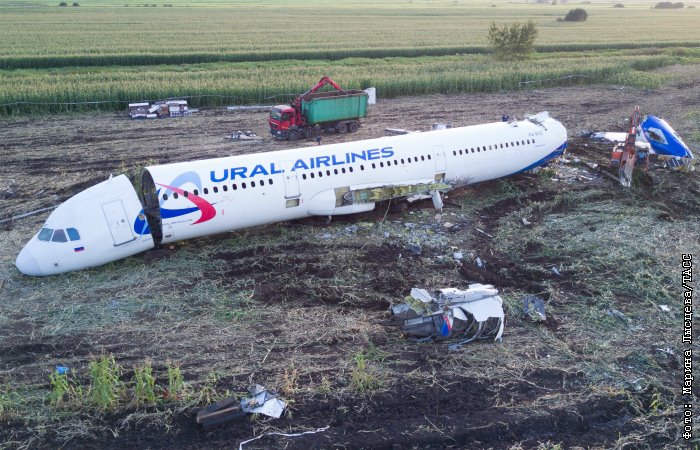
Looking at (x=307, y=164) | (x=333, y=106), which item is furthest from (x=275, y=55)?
(x=307, y=164)

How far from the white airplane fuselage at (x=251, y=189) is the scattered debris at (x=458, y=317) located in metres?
8.49

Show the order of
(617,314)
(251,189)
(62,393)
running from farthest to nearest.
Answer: (251,189) < (617,314) < (62,393)

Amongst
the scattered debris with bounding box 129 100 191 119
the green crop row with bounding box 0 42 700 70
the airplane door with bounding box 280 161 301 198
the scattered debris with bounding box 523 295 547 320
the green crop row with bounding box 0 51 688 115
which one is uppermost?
the green crop row with bounding box 0 42 700 70

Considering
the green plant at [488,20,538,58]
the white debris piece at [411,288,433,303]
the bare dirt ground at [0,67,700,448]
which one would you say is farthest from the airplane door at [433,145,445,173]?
the green plant at [488,20,538,58]

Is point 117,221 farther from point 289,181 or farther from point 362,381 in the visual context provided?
point 362,381

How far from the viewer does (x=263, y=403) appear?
15.4 meters

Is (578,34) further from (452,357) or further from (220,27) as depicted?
(452,357)

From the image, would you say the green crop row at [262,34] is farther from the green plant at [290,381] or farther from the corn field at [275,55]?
the green plant at [290,381]

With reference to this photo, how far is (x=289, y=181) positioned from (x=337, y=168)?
2357mm

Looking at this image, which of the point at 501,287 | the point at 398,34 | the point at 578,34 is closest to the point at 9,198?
the point at 501,287

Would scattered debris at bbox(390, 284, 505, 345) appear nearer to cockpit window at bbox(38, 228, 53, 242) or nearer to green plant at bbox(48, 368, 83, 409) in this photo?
green plant at bbox(48, 368, 83, 409)

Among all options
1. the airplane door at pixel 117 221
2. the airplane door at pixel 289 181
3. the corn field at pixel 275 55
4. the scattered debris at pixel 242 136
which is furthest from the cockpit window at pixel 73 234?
the corn field at pixel 275 55

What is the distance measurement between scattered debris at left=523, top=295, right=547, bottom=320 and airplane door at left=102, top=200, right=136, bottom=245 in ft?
48.8

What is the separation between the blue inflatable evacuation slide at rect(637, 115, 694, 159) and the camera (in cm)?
3319
